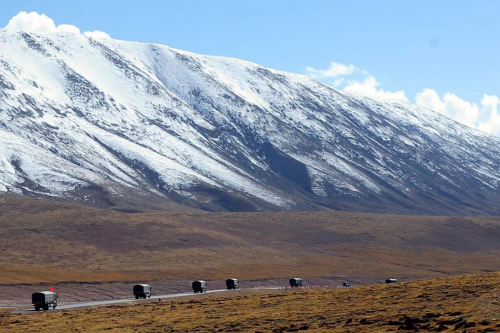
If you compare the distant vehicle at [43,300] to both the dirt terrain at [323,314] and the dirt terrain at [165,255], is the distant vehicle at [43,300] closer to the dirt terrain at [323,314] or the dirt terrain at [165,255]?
the dirt terrain at [323,314]

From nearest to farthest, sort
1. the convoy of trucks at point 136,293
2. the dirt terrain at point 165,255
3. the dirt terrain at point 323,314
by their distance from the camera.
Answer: the dirt terrain at point 323,314 → the convoy of trucks at point 136,293 → the dirt terrain at point 165,255

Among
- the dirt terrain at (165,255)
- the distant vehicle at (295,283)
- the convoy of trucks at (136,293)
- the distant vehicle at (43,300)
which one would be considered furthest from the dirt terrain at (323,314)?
the dirt terrain at (165,255)

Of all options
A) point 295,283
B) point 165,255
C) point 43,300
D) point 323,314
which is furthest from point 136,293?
point 165,255

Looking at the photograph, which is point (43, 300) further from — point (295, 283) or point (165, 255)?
point (165, 255)

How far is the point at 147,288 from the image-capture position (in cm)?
9225

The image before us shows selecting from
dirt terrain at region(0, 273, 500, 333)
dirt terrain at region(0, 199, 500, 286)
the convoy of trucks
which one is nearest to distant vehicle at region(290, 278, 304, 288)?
the convoy of trucks

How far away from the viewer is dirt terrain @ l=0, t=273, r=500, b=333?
4266 cm

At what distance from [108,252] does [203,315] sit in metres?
108

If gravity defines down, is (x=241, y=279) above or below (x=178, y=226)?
below

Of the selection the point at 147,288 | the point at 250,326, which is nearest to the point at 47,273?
the point at 147,288

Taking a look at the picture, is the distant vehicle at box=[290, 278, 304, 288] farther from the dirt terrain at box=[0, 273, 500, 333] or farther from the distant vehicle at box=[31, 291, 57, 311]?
the distant vehicle at box=[31, 291, 57, 311]

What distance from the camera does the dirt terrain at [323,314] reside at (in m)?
42.7

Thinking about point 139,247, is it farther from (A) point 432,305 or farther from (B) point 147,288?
(A) point 432,305

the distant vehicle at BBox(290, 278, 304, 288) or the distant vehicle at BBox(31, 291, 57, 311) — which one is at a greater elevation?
the distant vehicle at BBox(31, 291, 57, 311)
